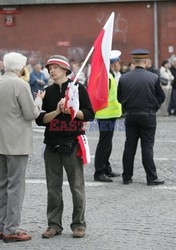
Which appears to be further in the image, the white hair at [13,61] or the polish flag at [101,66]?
the polish flag at [101,66]

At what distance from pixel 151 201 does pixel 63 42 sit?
799 inches

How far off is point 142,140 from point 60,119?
3.19 meters

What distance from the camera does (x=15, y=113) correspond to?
714cm

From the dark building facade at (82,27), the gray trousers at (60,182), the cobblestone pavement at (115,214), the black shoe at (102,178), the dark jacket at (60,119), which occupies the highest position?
the dark building facade at (82,27)

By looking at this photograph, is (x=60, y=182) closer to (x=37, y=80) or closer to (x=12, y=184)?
(x=12, y=184)

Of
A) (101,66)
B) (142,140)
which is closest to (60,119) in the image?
(101,66)

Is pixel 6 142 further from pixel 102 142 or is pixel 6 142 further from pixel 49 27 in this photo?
pixel 49 27

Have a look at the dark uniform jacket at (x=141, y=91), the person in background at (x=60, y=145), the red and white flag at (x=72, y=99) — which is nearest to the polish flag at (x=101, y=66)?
the person in background at (x=60, y=145)

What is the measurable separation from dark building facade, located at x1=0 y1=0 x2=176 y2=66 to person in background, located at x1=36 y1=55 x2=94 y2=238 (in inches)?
826

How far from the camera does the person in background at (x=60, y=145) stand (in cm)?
736

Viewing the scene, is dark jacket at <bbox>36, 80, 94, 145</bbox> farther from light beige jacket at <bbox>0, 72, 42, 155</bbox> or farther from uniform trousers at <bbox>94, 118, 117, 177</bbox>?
uniform trousers at <bbox>94, 118, 117, 177</bbox>

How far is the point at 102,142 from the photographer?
35.2 feet

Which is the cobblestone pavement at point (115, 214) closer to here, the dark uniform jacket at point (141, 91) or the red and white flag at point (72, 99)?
the dark uniform jacket at point (141, 91)

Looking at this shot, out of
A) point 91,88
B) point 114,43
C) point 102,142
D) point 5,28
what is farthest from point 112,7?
point 91,88
